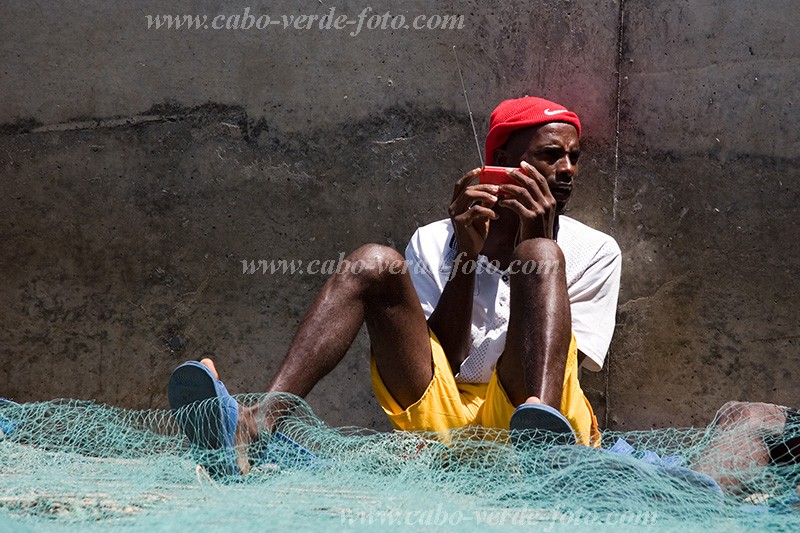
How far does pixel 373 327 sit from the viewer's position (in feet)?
10.7

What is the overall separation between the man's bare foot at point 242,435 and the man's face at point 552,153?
1564mm

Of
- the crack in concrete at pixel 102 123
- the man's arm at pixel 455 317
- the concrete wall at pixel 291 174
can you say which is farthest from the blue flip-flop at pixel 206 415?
the crack in concrete at pixel 102 123

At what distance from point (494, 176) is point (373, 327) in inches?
31.4

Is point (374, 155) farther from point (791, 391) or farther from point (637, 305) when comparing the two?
point (791, 391)

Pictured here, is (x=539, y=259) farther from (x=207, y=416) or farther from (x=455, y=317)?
(x=207, y=416)

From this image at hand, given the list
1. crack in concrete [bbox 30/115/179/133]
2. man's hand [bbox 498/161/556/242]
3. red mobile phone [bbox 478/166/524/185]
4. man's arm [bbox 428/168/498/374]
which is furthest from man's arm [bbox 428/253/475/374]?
crack in concrete [bbox 30/115/179/133]

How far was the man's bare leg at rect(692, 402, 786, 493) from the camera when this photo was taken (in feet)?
8.89

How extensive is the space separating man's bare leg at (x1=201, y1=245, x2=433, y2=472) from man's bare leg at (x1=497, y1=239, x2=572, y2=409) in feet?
0.96

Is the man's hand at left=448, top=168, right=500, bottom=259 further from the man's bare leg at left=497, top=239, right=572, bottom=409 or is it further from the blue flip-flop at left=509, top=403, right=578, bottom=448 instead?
the blue flip-flop at left=509, top=403, right=578, bottom=448

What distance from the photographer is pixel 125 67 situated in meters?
4.36

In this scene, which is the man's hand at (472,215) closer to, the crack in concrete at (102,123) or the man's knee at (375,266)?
the man's knee at (375,266)

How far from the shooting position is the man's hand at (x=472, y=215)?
355 centimetres

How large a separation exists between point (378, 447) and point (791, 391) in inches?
78.0

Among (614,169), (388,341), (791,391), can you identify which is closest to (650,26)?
(614,169)
